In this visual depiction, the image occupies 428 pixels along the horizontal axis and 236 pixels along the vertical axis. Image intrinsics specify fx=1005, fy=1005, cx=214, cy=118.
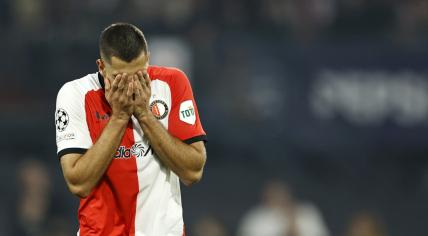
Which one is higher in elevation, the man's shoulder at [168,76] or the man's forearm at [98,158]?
the man's shoulder at [168,76]

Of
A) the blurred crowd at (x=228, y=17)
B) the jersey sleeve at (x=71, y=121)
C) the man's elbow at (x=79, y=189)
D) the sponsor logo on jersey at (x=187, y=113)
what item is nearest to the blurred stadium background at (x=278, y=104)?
the blurred crowd at (x=228, y=17)

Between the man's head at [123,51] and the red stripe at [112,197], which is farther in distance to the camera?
the red stripe at [112,197]

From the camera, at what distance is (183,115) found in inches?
189

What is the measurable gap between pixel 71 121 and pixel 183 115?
0.53 meters

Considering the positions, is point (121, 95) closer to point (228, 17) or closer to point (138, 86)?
point (138, 86)

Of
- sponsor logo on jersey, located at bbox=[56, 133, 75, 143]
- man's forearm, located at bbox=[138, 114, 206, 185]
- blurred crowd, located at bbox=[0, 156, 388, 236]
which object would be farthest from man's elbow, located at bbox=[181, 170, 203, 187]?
blurred crowd, located at bbox=[0, 156, 388, 236]

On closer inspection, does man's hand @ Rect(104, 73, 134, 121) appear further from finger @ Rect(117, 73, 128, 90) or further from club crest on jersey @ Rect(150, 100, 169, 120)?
club crest on jersey @ Rect(150, 100, 169, 120)

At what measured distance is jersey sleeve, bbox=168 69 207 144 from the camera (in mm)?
4762

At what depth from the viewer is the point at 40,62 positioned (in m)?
10.6

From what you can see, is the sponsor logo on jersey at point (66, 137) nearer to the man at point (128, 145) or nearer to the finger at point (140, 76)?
the man at point (128, 145)

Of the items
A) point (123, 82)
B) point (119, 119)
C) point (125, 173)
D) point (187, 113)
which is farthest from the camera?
point (187, 113)

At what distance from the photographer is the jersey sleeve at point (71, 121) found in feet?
15.4

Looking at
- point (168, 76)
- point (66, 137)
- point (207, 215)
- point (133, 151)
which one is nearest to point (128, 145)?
point (133, 151)

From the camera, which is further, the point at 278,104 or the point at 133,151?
the point at 278,104
